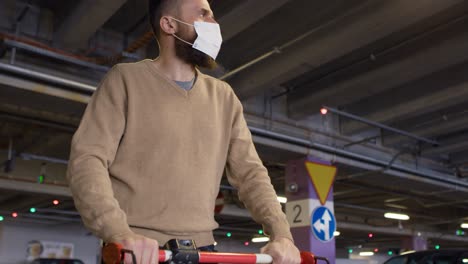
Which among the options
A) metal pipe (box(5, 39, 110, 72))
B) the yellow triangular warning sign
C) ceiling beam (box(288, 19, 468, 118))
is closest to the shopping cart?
metal pipe (box(5, 39, 110, 72))

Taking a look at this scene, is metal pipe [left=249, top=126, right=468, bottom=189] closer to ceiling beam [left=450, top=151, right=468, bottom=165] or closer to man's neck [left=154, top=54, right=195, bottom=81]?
ceiling beam [left=450, top=151, right=468, bottom=165]

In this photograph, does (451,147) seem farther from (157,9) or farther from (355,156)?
(157,9)

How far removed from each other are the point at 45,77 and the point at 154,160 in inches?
149

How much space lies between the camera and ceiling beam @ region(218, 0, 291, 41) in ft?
13.8

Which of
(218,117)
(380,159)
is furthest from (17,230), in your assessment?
(218,117)

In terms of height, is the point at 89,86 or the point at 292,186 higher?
the point at 89,86

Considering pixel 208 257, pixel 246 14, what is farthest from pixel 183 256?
pixel 246 14

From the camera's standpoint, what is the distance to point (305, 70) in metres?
5.50

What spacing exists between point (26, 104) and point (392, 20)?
359 cm

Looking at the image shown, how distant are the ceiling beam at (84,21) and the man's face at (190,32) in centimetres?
279

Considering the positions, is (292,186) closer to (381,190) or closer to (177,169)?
(381,190)

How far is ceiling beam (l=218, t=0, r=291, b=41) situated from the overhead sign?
302cm

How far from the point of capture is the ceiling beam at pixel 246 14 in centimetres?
421

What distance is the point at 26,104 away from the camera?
17.1 ft
